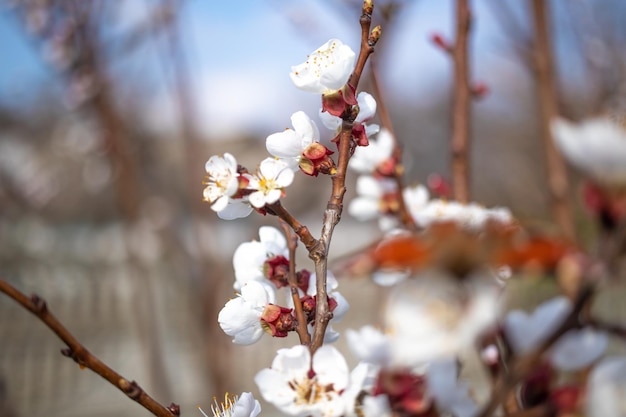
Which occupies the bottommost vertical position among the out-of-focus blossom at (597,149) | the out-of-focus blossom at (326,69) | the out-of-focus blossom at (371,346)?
the out-of-focus blossom at (371,346)

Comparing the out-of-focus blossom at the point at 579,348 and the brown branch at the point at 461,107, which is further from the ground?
the brown branch at the point at 461,107

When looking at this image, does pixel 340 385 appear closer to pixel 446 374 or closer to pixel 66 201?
pixel 446 374

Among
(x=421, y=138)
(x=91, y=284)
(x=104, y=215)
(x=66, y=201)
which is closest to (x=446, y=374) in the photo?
(x=91, y=284)

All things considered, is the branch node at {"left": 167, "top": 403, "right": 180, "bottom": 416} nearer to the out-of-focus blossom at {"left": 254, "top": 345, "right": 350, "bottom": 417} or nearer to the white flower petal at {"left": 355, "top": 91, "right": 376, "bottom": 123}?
the out-of-focus blossom at {"left": 254, "top": 345, "right": 350, "bottom": 417}

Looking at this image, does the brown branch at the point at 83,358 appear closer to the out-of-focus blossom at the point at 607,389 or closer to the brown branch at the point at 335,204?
the brown branch at the point at 335,204

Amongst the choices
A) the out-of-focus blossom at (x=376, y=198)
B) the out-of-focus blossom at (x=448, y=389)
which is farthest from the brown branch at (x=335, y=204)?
the out-of-focus blossom at (x=376, y=198)

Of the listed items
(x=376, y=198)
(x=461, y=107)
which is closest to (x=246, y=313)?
(x=376, y=198)
